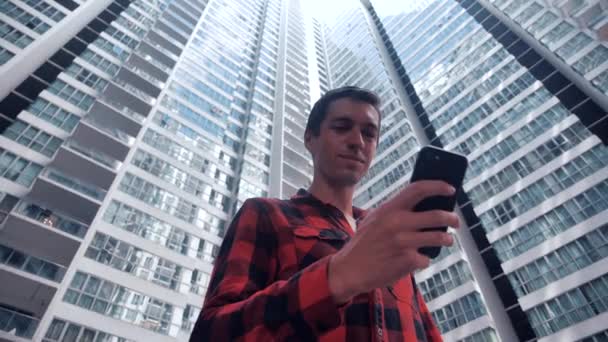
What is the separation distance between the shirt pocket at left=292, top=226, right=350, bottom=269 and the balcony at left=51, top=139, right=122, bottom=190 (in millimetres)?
28208

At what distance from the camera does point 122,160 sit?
2842 cm

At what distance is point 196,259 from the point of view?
2667 cm

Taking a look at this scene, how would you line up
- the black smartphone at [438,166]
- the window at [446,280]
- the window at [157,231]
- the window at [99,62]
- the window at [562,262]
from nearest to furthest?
the black smartphone at [438,166], the window at [157,231], the window at [562,262], the window at [446,280], the window at [99,62]

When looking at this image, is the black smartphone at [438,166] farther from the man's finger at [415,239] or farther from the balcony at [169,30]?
the balcony at [169,30]

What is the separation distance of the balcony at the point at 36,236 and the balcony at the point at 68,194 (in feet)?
3.96

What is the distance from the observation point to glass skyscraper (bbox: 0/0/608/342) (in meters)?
22.1

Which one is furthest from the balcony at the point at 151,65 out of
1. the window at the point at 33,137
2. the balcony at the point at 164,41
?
the window at the point at 33,137

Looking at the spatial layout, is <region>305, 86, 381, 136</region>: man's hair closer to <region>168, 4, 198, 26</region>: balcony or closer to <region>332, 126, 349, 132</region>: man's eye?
<region>332, 126, 349, 132</region>: man's eye

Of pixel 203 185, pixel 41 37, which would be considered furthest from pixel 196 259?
pixel 41 37

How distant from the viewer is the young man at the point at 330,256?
3.19ft

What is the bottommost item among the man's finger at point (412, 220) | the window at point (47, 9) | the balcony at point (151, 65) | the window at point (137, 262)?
the man's finger at point (412, 220)

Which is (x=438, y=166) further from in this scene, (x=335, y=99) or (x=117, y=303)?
(x=117, y=303)

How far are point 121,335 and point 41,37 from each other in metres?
27.3

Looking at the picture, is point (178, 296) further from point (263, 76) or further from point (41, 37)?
point (263, 76)
